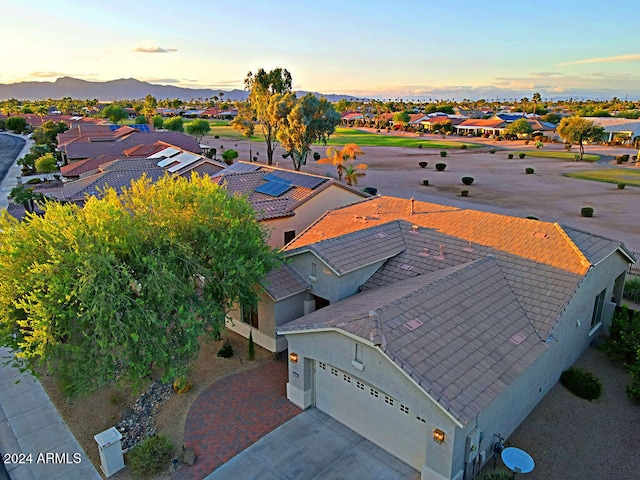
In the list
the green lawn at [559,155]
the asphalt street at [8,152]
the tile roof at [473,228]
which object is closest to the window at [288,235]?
the tile roof at [473,228]

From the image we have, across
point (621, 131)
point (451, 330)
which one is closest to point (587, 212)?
point (451, 330)

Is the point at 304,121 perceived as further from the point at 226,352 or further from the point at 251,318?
the point at 226,352

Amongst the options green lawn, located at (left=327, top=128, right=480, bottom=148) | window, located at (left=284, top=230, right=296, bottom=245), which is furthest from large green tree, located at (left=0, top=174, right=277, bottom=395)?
green lawn, located at (left=327, top=128, right=480, bottom=148)

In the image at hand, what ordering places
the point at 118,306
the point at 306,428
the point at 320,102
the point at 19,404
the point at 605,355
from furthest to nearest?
the point at 320,102, the point at 605,355, the point at 19,404, the point at 306,428, the point at 118,306

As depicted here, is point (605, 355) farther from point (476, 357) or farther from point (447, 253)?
point (476, 357)

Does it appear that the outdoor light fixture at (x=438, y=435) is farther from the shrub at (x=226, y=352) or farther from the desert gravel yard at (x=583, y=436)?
the shrub at (x=226, y=352)

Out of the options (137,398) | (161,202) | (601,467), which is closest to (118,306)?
(161,202)
